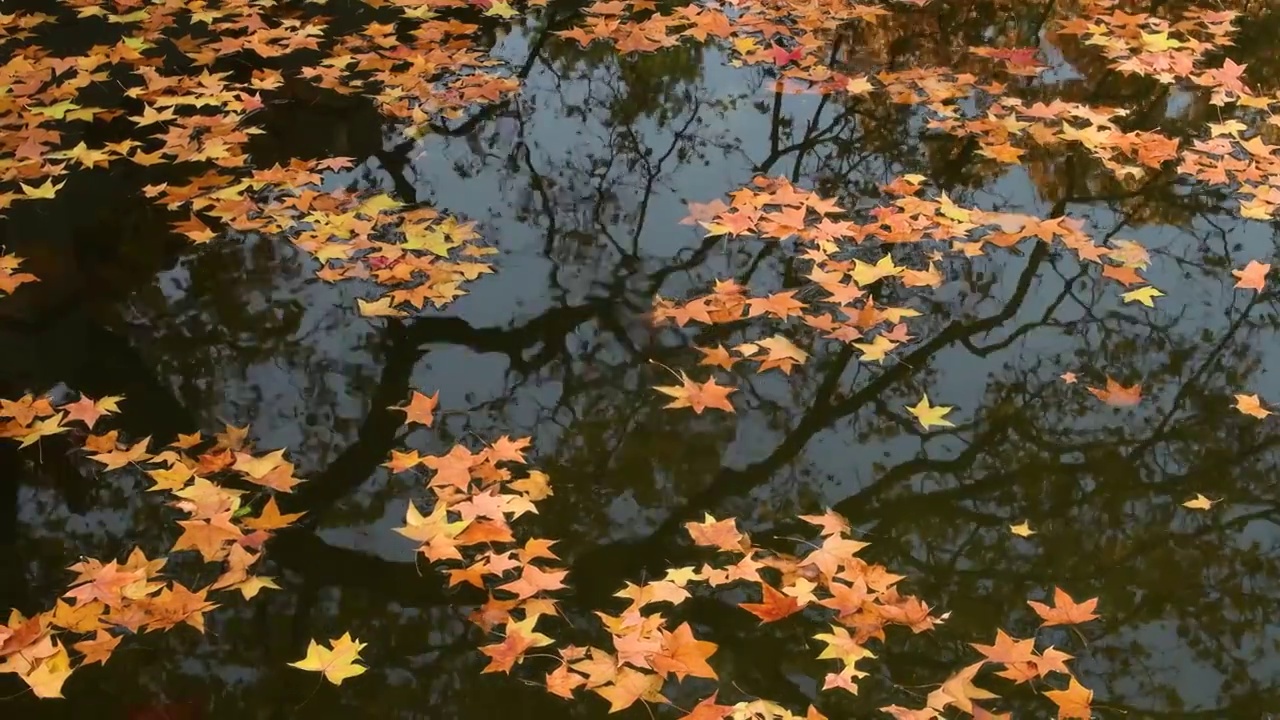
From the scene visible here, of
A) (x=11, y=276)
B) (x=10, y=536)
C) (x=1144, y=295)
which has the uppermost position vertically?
(x=1144, y=295)

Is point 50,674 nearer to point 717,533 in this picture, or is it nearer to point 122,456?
point 122,456

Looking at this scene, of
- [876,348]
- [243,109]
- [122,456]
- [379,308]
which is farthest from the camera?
[243,109]

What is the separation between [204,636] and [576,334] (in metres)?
1.66

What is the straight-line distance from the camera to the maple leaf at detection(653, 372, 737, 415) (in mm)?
3402

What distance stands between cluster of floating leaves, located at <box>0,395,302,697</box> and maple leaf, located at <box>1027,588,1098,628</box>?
2.11 metres

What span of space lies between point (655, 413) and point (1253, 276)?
98.6 inches

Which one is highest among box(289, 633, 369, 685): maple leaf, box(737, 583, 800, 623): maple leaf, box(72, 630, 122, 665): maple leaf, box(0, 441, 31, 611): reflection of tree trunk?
box(737, 583, 800, 623): maple leaf

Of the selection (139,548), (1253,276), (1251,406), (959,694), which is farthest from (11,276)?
(1253,276)

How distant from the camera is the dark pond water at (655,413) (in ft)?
8.61

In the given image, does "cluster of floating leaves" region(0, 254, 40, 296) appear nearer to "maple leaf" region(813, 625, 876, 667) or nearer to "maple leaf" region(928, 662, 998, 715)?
"maple leaf" region(813, 625, 876, 667)

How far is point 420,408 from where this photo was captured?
11.1 ft

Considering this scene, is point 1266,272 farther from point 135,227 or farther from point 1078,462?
point 135,227

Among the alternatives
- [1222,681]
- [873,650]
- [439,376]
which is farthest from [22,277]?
[1222,681]

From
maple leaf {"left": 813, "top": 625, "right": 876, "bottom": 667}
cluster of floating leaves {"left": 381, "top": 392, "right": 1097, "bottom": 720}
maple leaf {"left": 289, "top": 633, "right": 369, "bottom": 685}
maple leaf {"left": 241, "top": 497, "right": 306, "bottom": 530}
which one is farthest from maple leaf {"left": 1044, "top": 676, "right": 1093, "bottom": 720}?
maple leaf {"left": 241, "top": 497, "right": 306, "bottom": 530}
